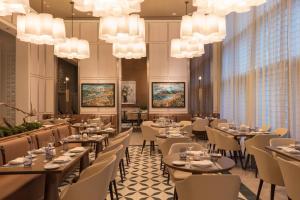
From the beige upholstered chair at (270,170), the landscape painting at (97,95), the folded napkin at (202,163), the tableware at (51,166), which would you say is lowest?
the beige upholstered chair at (270,170)

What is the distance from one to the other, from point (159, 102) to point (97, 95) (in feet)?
9.12

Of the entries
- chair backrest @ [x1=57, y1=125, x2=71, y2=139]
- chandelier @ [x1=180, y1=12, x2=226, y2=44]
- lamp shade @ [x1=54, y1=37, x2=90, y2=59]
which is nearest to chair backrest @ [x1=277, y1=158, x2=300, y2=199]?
chandelier @ [x1=180, y1=12, x2=226, y2=44]

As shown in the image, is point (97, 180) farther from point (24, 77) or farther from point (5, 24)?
point (24, 77)

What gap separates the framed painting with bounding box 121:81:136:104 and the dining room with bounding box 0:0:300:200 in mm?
1674

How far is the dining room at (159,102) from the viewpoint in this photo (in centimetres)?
350

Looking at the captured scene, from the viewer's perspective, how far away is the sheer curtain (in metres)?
6.22

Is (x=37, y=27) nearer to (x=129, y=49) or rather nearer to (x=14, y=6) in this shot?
(x=14, y=6)

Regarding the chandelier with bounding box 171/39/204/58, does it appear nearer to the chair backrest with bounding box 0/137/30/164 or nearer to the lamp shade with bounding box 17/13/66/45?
the lamp shade with bounding box 17/13/66/45

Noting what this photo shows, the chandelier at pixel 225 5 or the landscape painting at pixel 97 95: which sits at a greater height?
the chandelier at pixel 225 5

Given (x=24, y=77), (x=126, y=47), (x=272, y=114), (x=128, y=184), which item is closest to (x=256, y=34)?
(x=272, y=114)

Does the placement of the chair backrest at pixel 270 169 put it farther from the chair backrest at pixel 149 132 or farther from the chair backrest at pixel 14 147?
the chair backrest at pixel 149 132

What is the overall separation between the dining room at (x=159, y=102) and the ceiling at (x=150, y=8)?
43 mm

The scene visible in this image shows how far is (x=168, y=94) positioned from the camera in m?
13.4

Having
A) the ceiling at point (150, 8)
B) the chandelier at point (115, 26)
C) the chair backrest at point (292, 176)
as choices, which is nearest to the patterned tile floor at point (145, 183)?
the chair backrest at point (292, 176)
